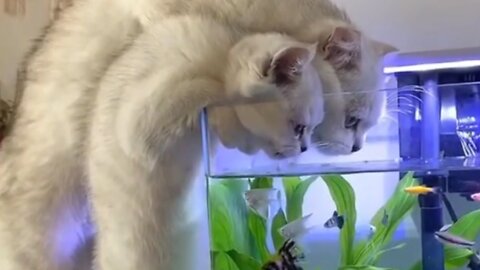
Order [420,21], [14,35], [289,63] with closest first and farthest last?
[289,63] → [420,21] → [14,35]

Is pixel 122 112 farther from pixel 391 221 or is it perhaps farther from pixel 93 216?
pixel 391 221

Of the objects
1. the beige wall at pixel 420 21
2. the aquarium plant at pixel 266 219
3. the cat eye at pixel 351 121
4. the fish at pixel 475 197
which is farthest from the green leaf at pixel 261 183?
the beige wall at pixel 420 21

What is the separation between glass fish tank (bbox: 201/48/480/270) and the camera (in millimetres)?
767

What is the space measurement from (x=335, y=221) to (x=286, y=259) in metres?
0.07

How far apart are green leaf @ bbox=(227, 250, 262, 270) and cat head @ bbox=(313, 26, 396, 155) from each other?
14 cm

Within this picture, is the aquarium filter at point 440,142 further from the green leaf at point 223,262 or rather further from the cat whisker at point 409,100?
the green leaf at point 223,262

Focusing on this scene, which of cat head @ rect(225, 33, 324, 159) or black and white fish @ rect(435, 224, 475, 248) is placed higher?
cat head @ rect(225, 33, 324, 159)

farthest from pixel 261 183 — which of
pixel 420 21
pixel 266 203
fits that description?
pixel 420 21

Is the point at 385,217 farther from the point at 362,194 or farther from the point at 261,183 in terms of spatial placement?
the point at 261,183

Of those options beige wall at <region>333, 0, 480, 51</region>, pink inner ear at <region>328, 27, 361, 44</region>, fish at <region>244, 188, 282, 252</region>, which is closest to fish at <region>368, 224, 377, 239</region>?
fish at <region>244, 188, 282, 252</region>

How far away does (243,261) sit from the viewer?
79cm

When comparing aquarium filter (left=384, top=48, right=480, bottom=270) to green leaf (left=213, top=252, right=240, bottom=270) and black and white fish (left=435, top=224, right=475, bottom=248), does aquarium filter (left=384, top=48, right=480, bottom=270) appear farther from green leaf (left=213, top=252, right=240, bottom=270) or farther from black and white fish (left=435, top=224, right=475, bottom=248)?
green leaf (left=213, top=252, right=240, bottom=270)

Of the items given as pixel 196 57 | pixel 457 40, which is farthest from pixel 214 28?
pixel 457 40

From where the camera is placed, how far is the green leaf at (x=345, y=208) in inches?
31.2
